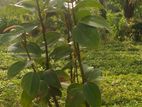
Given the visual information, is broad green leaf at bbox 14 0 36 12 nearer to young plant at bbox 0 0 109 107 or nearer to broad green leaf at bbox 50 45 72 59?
young plant at bbox 0 0 109 107

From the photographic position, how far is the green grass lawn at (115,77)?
18.0 ft

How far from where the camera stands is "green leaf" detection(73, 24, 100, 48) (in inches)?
55.7

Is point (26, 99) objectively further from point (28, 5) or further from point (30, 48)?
point (28, 5)

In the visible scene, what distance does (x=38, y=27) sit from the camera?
1643 mm

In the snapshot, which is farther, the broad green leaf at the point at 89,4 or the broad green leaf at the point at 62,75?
the broad green leaf at the point at 62,75

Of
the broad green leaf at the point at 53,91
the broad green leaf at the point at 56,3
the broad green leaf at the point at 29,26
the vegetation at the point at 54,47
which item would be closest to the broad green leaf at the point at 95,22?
the vegetation at the point at 54,47

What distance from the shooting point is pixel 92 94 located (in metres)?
1.49

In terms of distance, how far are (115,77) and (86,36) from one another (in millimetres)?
5831

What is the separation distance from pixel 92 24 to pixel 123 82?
17.7 feet

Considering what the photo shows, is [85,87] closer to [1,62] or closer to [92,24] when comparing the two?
[92,24]

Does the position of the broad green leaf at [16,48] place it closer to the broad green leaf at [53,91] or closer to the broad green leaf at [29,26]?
the broad green leaf at [29,26]

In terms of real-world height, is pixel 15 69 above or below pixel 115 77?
above

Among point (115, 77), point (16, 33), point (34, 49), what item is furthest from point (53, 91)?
point (115, 77)

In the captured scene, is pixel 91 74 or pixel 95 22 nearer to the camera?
pixel 95 22
